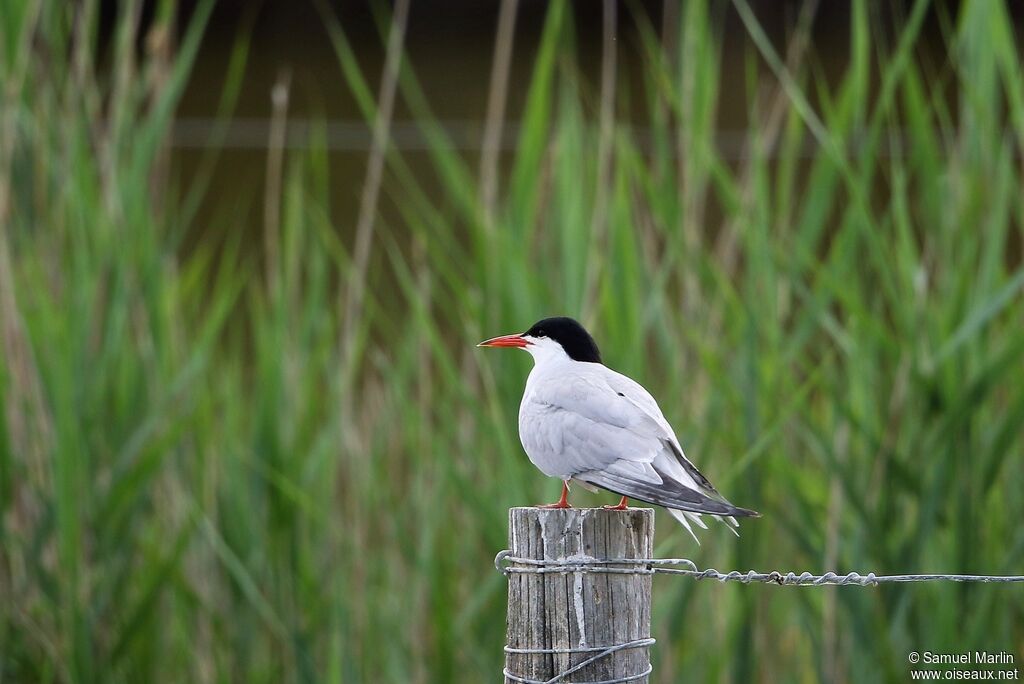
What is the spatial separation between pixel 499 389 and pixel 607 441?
68 centimetres

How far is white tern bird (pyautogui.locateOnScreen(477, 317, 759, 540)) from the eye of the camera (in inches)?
56.4

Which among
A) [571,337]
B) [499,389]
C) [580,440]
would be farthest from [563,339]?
[499,389]

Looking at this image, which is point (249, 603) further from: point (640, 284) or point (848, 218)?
point (848, 218)

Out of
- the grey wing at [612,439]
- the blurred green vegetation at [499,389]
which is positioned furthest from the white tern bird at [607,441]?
the blurred green vegetation at [499,389]

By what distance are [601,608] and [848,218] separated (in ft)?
3.46

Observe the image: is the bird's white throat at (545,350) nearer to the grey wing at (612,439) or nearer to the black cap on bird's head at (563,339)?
the black cap on bird's head at (563,339)

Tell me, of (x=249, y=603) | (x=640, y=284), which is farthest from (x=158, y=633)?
(x=640, y=284)

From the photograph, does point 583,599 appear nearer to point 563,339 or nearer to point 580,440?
point 580,440

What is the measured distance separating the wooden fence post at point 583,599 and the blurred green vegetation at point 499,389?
584 mm

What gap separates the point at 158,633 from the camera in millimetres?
2438

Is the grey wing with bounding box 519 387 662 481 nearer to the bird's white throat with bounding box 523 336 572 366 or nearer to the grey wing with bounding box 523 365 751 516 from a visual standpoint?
the grey wing with bounding box 523 365 751 516

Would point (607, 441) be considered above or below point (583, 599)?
above

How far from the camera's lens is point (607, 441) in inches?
59.0

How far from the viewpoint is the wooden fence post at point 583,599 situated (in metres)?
1.36
